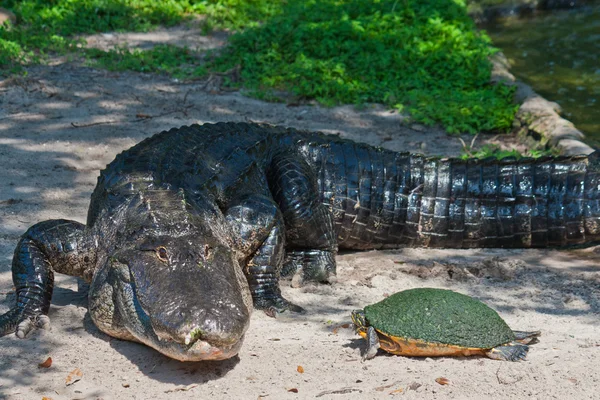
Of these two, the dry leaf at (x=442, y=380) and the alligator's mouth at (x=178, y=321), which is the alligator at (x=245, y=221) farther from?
the dry leaf at (x=442, y=380)

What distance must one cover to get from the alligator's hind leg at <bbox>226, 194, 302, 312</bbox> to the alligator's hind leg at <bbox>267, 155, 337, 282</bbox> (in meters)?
0.39

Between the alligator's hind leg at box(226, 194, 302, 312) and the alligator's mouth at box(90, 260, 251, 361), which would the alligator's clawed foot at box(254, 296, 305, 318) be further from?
the alligator's mouth at box(90, 260, 251, 361)

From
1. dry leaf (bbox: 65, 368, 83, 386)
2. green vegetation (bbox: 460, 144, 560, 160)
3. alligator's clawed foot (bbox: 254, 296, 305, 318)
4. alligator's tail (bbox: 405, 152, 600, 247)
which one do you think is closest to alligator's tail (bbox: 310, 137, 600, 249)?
alligator's tail (bbox: 405, 152, 600, 247)

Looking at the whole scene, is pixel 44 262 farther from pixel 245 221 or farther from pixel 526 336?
pixel 526 336

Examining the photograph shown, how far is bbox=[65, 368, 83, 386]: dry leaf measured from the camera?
3871 millimetres

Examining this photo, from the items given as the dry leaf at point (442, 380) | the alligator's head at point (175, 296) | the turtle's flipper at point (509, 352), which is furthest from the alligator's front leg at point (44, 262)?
the turtle's flipper at point (509, 352)

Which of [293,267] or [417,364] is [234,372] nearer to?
[417,364]

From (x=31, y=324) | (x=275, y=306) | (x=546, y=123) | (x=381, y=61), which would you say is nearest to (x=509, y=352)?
(x=275, y=306)

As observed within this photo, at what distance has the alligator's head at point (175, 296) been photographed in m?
3.68

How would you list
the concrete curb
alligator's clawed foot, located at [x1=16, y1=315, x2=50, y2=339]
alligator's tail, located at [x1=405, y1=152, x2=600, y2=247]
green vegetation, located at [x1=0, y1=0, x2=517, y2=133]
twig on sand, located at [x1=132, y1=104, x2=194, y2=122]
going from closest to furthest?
alligator's clawed foot, located at [x1=16, y1=315, x2=50, y2=339] → alligator's tail, located at [x1=405, y1=152, x2=600, y2=247] → the concrete curb → twig on sand, located at [x1=132, y1=104, x2=194, y2=122] → green vegetation, located at [x1=0, y1=0, x2=517, y2=133]

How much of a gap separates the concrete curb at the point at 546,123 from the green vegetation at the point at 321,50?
Answer: 0.17 meters

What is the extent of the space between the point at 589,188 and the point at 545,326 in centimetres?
164

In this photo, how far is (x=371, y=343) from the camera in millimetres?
4062

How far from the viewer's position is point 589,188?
18.7 ft
